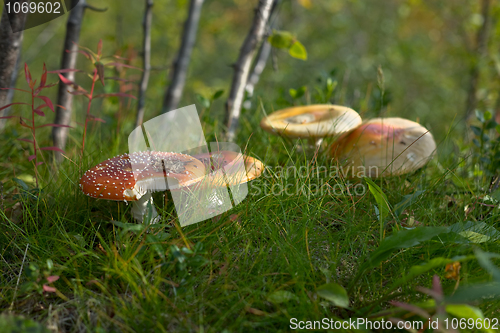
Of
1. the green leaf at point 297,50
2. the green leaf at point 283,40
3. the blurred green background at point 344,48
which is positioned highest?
the green leaf at point 283,40

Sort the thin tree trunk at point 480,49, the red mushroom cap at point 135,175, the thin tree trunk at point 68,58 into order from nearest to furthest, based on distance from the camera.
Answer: the red mushroom cap at point 135,175 → the thin tree trunk at point 68,58 → the thin tree trunk at point 480,49

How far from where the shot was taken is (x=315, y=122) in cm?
206

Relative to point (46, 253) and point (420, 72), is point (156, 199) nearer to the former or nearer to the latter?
point (46, 253)

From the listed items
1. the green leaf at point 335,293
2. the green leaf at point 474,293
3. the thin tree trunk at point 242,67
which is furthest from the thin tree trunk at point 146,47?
the green leaf at point 474,293

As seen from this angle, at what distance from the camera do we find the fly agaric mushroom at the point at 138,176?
4.68 ft

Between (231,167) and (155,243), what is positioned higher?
(231,167)

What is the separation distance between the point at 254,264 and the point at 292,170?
2.40ft

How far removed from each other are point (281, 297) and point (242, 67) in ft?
6.32

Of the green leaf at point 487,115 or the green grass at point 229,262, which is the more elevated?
the green leaf at point 487,115

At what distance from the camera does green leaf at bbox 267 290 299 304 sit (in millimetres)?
1168

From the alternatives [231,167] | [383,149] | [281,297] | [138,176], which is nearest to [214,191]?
[231,167]

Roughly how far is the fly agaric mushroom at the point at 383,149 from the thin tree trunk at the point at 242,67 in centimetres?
85

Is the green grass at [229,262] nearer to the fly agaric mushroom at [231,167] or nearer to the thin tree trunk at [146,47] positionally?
the fly agaric mushroom at [231,167]

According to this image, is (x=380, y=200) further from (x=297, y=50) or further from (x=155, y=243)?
(x=297, y=50)
